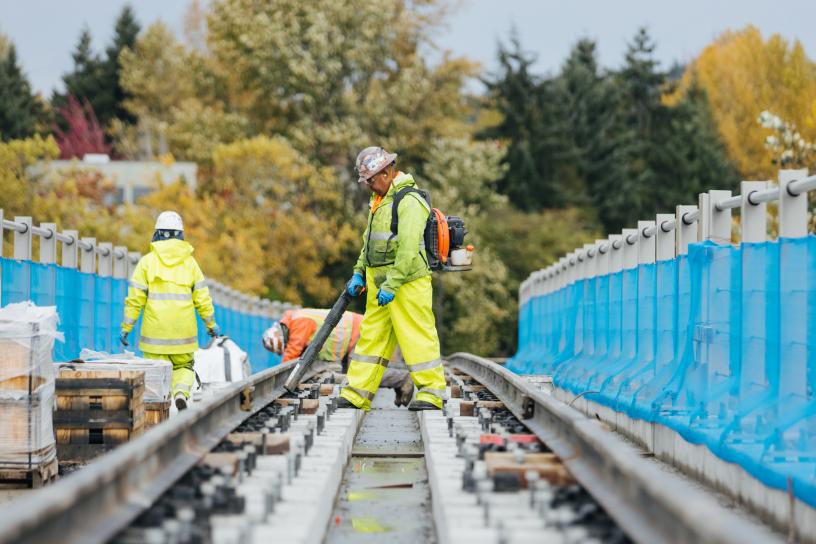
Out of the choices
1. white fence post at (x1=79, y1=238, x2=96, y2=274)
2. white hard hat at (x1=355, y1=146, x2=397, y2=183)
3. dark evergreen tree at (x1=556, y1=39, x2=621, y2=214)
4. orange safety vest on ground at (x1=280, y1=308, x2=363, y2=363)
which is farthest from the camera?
dark evergreen tree at (x1=556, y1=39, x2=621, y2=214)

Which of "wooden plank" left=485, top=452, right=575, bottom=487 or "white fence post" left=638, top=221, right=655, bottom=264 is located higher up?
"white fence post" left=638, top=221, right=655, bottom=264

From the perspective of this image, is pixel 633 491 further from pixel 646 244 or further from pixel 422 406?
pixel 646 244

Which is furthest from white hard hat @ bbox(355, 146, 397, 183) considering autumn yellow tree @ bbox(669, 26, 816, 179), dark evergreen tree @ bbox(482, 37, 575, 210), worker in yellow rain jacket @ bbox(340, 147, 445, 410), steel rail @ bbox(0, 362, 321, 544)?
autumn yellow tree @ bbox(669, 26, 816, 179)

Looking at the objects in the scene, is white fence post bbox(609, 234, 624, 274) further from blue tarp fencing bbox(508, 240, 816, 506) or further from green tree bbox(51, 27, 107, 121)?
green tree bbox(51, 27, 107, 121)

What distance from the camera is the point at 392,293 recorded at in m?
11.0

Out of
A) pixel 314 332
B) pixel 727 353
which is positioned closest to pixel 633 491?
pixel 727 353

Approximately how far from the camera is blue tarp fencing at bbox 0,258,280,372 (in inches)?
525

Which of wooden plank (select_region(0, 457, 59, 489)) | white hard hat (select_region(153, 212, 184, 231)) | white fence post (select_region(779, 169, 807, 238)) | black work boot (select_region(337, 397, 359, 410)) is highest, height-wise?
white hard hat (select_region(153, 212, 184, 231))

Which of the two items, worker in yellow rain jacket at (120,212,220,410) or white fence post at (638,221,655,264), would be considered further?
worker in yellow rain jacket at (120,212,220,410)

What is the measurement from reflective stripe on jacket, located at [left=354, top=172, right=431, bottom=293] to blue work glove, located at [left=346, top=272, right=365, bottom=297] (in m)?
0.15

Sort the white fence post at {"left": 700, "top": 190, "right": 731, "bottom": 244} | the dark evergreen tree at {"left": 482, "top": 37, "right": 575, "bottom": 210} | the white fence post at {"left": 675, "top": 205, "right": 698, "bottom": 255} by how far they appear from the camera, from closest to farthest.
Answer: the white fence post at {"left": 700, "top": 190, "right": 731, "bottom": 244}, the white fence post at {"left": 675, "top": 205, "right": 698, "bottom": 255}, the dark evergreen tree at {"left": 482, "top": 37, "right": 575, "bottom": 210}

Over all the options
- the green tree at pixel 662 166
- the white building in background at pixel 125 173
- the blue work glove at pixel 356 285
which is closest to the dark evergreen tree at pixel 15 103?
the white building in background at pixel 125 173

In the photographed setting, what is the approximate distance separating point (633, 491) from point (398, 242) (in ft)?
19.7

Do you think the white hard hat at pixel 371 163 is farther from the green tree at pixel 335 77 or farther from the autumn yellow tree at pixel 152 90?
the autumn yellow tree at pixel 152 90
